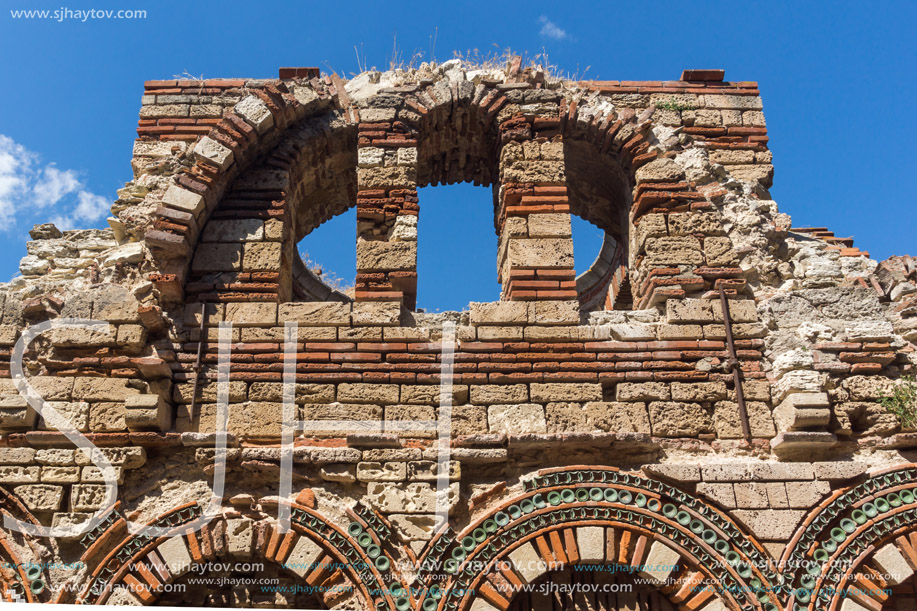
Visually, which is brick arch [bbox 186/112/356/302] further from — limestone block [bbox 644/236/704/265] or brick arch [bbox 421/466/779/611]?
limestone block [bbox 644/236/704/265]

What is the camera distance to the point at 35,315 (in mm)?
5574

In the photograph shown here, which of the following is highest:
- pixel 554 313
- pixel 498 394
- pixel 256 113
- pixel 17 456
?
pixel 256 113

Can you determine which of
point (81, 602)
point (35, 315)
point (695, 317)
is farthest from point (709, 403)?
point (35, 315)

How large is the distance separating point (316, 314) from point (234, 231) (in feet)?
3.57

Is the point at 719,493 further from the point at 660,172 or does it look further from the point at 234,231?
the point at 234,231

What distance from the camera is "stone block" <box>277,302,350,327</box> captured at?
5.49 meters

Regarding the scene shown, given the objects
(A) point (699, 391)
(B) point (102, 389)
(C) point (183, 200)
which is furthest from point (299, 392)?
(A) point (699, 391)

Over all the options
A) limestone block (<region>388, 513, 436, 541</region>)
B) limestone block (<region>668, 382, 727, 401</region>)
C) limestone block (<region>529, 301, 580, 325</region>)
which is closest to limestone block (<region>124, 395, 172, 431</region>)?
limestone block (<region>388, 513, 436, 541</region>)

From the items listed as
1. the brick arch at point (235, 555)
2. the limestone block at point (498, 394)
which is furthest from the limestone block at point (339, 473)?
the limestone block at point (498, 394)

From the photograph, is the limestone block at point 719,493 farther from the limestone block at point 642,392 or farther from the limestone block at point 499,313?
the limestone block at point 499,313

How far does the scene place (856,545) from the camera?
4746 mm

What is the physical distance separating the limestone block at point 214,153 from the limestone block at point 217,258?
0.64 m

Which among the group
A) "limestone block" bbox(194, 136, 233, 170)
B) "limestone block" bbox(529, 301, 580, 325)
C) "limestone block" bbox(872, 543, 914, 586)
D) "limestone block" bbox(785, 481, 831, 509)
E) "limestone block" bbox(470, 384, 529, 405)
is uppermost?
"limestone block" bbox(194, 136, 233, 170)

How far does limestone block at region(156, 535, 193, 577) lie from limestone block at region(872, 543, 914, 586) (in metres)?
4.26
